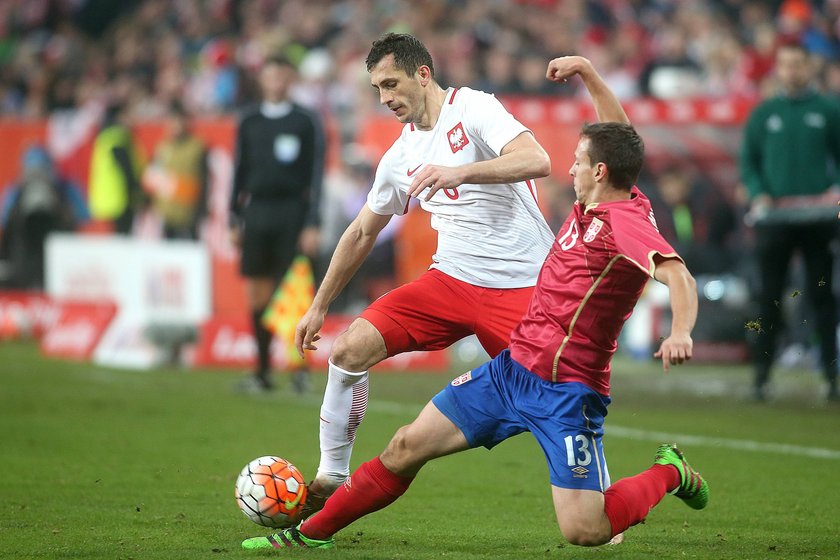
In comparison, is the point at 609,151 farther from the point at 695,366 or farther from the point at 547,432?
the point at 695,366

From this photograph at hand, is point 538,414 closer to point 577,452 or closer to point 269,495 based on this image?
point 577,452

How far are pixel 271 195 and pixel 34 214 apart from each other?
726 centimetres

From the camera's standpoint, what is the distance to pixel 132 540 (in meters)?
5.74

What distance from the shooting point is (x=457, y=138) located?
6184 mm

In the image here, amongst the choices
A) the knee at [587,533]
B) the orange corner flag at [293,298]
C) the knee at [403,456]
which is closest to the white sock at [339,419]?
the knee at [403,456]

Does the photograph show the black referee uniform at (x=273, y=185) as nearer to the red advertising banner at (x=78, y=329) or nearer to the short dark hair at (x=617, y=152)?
the red advertising banner at (x=78, y=329)

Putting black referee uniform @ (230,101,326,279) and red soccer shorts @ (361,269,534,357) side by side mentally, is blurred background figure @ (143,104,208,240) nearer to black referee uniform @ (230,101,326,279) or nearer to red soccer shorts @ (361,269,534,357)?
black referee uniform @ (230,101,326,279)

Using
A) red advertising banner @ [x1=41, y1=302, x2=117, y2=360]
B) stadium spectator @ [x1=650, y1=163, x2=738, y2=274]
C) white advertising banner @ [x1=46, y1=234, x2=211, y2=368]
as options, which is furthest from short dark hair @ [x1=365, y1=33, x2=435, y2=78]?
red advertising banner @ [x1=41, y1=302, x2=117, y2=360]

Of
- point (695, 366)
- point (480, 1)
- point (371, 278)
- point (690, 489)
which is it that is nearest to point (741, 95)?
point (695, 366)

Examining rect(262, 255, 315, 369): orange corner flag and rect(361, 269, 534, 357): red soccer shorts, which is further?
rect(262, 255, 315, 369): orange corner flag

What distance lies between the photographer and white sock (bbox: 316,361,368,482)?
6.05 metres

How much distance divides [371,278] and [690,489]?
10102 mm

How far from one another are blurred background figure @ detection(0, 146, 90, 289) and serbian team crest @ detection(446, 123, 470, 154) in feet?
41.1

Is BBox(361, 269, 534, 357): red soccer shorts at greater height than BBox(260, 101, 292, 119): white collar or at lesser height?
lesser
